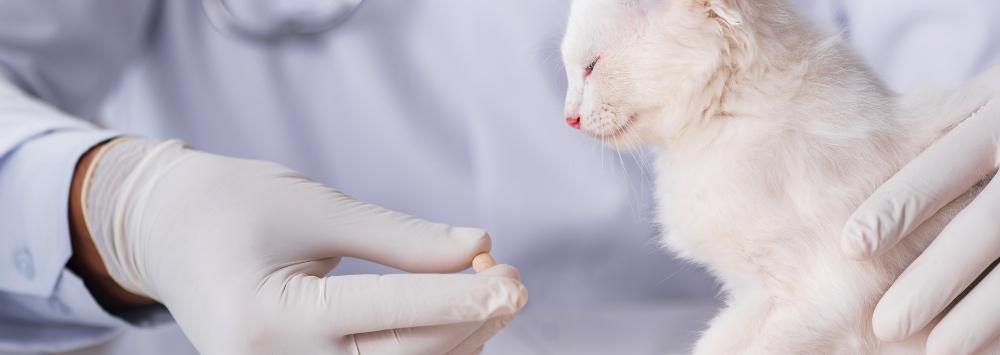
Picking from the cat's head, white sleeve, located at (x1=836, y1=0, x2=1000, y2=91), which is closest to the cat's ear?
the cat's head

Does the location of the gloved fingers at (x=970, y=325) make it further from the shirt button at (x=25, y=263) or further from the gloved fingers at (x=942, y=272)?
the shirt button at (x=25, y=263)

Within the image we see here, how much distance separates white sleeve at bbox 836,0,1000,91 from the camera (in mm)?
1369

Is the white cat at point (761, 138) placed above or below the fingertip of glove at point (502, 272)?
above

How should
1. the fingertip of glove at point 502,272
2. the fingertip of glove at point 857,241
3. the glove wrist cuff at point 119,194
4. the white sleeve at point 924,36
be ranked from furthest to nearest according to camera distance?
the white sleeve at point 924,36 → the glove wrist cuff at point 119,194 → the fingertip of glove at point 502,272 → the fingertip of glove at point 857,241

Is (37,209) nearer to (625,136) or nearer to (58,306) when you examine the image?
(58,306)

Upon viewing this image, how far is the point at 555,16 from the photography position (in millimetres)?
1469

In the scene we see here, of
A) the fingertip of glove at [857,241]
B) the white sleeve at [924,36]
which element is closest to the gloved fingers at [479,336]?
the fingertip of glove at [857,241]

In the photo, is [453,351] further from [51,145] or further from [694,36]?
[51,145]

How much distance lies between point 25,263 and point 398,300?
562 mm

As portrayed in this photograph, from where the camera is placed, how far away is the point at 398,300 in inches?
36.4

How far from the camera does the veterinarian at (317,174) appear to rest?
973mm

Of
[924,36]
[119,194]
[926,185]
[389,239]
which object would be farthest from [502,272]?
[924,36]

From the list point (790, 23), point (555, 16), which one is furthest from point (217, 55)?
point (790, 23)

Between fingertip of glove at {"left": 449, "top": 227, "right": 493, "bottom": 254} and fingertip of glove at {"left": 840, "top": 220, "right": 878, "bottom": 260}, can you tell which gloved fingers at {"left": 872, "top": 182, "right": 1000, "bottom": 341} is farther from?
fingertip of glove at {"left": 449, "top": 227, "right": 493, "bottom": 254}
